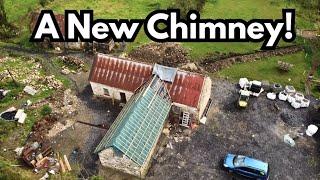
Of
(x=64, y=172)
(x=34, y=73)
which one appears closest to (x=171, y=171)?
(x=64, y=172)

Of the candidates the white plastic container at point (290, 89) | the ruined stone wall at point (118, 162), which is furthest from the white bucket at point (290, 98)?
the ruined stone wall at point (118, 162)

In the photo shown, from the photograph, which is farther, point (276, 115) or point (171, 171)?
point (276, 115)

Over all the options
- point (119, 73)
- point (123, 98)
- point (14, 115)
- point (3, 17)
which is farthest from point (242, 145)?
point (3, 17)

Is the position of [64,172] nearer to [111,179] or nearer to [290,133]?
[111,179]

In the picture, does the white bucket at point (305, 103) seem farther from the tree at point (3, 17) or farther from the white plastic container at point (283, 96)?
the tree at point (3, 17)

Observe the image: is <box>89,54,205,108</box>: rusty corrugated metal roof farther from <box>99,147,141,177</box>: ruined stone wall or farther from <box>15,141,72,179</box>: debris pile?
<box>15,141,72,179</box>: debris pile
